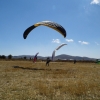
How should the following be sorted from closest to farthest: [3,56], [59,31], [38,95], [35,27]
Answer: [38,95]
[59,31]
[35,27]
[3,56]

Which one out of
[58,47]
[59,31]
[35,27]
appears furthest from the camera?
[58,47]

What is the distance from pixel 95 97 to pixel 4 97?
4.34m

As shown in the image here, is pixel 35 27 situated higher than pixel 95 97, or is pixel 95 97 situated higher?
pixel 35 27

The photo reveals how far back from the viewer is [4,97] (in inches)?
341

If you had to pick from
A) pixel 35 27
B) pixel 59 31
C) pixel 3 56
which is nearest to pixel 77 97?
pixel 59 31

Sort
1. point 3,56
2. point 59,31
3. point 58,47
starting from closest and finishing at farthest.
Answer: point 59,31 < point 58,47 < point 3,56

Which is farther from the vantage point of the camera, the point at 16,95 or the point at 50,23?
the point at 50,23

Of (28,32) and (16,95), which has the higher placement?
(28,32)

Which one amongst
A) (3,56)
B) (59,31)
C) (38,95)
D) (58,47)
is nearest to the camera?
(38,95)

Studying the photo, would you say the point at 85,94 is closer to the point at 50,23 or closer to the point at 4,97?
the point at 4,97

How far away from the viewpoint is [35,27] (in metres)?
26.7

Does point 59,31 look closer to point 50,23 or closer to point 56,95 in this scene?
point 50,23

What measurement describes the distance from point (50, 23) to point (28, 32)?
4027 mm

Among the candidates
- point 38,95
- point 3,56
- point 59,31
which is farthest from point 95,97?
point 3,56
